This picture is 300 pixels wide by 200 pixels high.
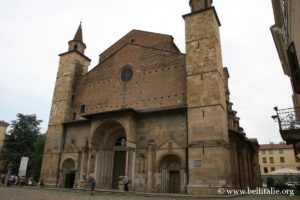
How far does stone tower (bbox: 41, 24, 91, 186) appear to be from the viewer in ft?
71.5

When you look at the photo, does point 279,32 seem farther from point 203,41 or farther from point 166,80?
point 166,80

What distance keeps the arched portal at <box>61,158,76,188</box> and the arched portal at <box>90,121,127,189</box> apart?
262cm

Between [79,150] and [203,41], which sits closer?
[203,41]

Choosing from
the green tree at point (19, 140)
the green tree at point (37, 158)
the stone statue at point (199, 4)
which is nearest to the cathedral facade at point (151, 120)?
the stone statue at point (199, 4)

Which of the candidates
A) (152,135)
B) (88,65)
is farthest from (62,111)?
(152,135)

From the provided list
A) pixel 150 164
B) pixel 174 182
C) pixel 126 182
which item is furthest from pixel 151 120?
pixel 126 182

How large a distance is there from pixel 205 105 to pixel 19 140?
24.4 m

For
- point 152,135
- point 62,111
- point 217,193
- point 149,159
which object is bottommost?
point 217,193

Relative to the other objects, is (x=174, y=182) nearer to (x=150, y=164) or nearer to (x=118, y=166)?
(x=150, y=164)

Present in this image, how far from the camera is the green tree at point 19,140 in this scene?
2936 centimetres

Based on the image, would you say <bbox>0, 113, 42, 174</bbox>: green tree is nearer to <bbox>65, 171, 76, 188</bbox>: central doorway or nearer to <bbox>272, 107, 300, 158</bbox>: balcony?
<bbox>65, 171, 76, 188</bbox>: central doorway

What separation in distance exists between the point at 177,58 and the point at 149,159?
8.07m

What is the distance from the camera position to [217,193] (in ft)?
47.3

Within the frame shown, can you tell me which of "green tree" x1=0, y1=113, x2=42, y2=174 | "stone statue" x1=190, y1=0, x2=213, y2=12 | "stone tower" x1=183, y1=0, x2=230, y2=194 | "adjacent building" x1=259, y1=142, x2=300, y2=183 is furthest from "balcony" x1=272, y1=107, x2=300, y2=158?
"adjacent building" x1=259, y1=142, x2=300, y2=183
